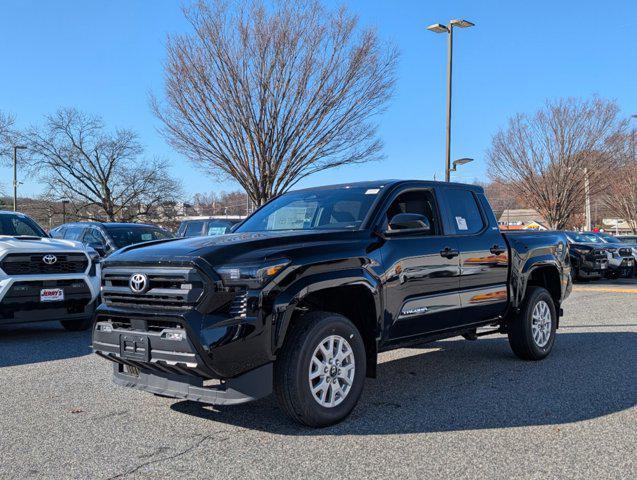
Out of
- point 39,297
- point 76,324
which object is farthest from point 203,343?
point 76,324

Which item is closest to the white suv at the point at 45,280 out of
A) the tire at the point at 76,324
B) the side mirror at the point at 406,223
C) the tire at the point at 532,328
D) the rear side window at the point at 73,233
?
the tire at the point at 76,324

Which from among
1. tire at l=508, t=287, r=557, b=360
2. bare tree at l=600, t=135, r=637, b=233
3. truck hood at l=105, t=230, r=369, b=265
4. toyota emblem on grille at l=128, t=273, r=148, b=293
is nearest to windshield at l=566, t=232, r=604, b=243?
bare tree at l=600, t=135, r=637, b=233

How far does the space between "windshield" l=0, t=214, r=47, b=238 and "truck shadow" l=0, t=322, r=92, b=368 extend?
1.50 metres

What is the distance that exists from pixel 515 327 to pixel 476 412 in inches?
82.6

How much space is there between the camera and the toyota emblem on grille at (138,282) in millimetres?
4406

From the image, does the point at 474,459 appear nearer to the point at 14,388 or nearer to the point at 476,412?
the point at 476,412

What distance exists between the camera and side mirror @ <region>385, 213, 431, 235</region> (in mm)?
5035

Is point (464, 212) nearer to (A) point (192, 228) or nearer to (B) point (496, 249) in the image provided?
(B) point (496, 249)

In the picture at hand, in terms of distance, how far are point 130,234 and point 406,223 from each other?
31.3 feet

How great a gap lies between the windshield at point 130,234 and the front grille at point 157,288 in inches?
331

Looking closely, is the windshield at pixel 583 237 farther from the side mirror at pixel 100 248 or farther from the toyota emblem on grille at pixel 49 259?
the toyota emblem on grille at pixel 49 259

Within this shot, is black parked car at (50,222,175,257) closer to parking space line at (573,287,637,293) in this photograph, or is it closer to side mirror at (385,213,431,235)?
side mirror at (385,213,431,235)

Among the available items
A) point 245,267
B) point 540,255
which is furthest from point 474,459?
point 540,255

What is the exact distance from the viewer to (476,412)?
16.0 ft
